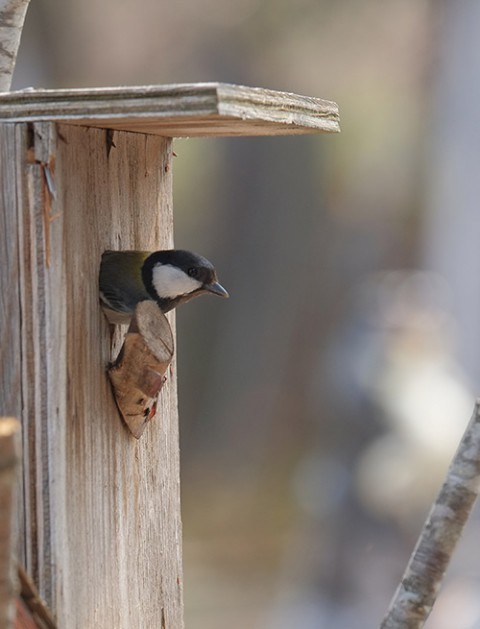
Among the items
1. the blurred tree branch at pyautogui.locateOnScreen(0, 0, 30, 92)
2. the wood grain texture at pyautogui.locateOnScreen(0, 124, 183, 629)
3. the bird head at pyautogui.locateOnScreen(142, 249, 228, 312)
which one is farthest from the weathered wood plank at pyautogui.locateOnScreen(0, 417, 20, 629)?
the blurred tree branch at pyautogui.locateOnScreen(0, 0, 30, 92)

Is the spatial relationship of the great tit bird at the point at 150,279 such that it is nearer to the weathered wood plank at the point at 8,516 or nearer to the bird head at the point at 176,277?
the bird head at the point at 176,277

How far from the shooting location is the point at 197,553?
8.99 m

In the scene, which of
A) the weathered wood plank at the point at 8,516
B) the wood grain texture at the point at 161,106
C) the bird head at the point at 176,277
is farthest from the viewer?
the bird head at the point at 176,277

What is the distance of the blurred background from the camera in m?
7.74

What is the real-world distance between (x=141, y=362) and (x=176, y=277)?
0.28 m

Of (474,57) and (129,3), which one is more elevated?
(129,3)

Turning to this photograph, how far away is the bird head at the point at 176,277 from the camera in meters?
2.15

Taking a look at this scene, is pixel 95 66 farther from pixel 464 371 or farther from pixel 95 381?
pixel 95 381

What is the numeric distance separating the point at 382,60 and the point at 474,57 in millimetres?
2336

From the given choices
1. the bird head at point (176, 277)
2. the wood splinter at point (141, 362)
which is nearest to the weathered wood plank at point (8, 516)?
the wood splinter at point (141, 362)

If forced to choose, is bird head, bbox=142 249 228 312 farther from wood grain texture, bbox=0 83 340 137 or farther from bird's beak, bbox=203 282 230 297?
wood grain texture, bbox=0 83 340 137

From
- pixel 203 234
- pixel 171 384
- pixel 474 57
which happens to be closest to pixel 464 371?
pixel 474 57

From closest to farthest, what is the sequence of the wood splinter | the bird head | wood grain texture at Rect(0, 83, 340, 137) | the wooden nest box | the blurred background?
wood grain texture at Rect(0, 83, 340, 137)
the wooden nest box
the wood splinter
the bird head
the blurred background

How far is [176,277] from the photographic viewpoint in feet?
7.20
